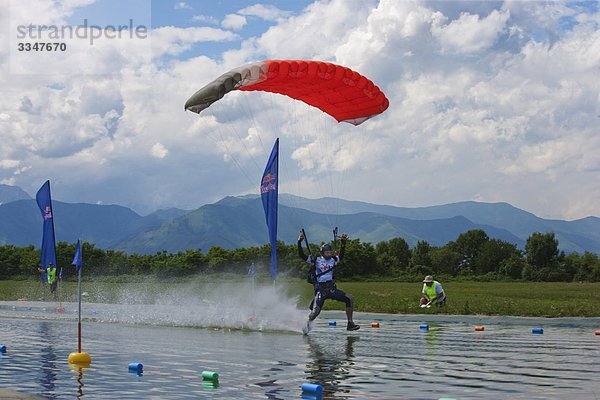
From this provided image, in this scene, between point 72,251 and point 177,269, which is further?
point 72,251

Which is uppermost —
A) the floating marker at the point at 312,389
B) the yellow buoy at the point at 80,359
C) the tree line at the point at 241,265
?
the tree line at the point at 241,265

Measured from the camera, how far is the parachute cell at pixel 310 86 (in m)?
22.5

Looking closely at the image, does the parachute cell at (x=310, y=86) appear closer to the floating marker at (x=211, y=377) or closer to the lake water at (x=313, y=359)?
the lake water at (x=313, y=359)

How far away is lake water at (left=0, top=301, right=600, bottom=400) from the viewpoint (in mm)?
11195

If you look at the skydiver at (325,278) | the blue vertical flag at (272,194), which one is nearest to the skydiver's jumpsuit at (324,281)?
the skydiver at (325,278)

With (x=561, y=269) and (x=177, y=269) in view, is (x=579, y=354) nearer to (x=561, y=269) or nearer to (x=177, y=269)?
(x=177, y=269)

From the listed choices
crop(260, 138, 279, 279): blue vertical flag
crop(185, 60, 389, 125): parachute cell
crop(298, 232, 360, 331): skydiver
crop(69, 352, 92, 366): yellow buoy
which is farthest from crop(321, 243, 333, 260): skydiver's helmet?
crop(69, 352, 92, 366): yellow buoy

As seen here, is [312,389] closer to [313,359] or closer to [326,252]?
[313,359]

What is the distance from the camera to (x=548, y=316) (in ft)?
82.0

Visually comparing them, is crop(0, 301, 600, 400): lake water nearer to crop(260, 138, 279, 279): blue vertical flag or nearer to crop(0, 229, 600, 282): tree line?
crop(260, 138, 279, 279): blue vertical flag

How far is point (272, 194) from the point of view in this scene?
2523 centimetres

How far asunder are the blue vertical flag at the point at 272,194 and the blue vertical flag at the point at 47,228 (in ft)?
40.8

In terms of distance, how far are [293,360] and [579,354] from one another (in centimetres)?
567

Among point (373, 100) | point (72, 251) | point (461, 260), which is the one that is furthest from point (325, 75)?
point (461, 260)
